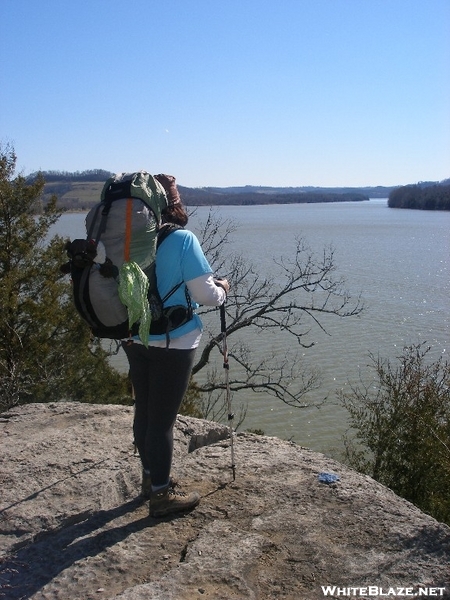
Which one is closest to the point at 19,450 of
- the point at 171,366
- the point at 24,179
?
the point at 171,366

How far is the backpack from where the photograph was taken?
104 inches

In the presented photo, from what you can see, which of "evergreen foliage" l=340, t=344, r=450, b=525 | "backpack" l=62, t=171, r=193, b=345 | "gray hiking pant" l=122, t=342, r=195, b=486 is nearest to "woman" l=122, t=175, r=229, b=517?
"gray hiking pant" l=122, t=342, r=195, b=486

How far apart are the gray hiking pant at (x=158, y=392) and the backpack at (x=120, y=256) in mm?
181

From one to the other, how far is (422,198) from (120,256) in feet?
332

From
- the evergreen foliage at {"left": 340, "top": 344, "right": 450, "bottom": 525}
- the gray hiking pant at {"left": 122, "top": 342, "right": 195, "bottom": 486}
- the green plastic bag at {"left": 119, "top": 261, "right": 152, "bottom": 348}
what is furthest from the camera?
the evergreen foliage at {"left": 340, "top": 344, "right": 450, "bottom": 525}

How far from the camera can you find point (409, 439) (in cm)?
947

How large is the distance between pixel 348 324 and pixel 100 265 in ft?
48.5

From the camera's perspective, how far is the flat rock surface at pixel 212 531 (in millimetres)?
2631

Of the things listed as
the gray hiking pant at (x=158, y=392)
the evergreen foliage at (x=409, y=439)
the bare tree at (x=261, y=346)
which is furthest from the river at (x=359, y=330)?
the gray hiking pant at (x=158, y=392)

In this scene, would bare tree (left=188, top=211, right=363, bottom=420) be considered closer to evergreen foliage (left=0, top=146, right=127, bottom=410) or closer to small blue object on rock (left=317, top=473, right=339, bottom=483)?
evergreen foliage (left=0, top=146, right=127, bottom=410)

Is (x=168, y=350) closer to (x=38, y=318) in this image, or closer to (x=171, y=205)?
(x=171, y=205)

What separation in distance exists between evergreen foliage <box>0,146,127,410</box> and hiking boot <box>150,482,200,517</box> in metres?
6.70

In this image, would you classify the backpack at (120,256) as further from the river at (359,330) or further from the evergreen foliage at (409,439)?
the river at (359,330)

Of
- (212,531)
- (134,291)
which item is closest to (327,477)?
(212,531)
